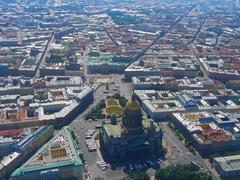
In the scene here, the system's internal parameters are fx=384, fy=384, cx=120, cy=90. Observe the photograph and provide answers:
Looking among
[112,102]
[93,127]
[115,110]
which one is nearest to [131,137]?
[93,127]

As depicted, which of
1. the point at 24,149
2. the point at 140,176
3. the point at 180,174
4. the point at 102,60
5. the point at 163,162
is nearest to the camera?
the point at 140,176

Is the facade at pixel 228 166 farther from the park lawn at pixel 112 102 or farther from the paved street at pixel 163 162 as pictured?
the park lawn at pixel 112 102

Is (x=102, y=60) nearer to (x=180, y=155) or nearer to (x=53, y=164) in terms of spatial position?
(x=180, y=155)

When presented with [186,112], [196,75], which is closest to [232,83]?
[196,75]

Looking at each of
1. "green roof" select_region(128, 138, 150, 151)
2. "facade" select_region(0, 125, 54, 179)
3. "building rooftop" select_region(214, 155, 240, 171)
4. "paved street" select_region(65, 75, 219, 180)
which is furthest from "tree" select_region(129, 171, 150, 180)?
"facade" select_region(0, 125, 54, 179)

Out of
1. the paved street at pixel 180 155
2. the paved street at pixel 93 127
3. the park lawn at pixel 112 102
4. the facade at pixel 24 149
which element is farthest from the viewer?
the park lawn at pixel 112 102

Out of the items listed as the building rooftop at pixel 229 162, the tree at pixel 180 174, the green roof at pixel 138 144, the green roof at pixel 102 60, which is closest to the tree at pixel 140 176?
the tree at pixel 180 174
